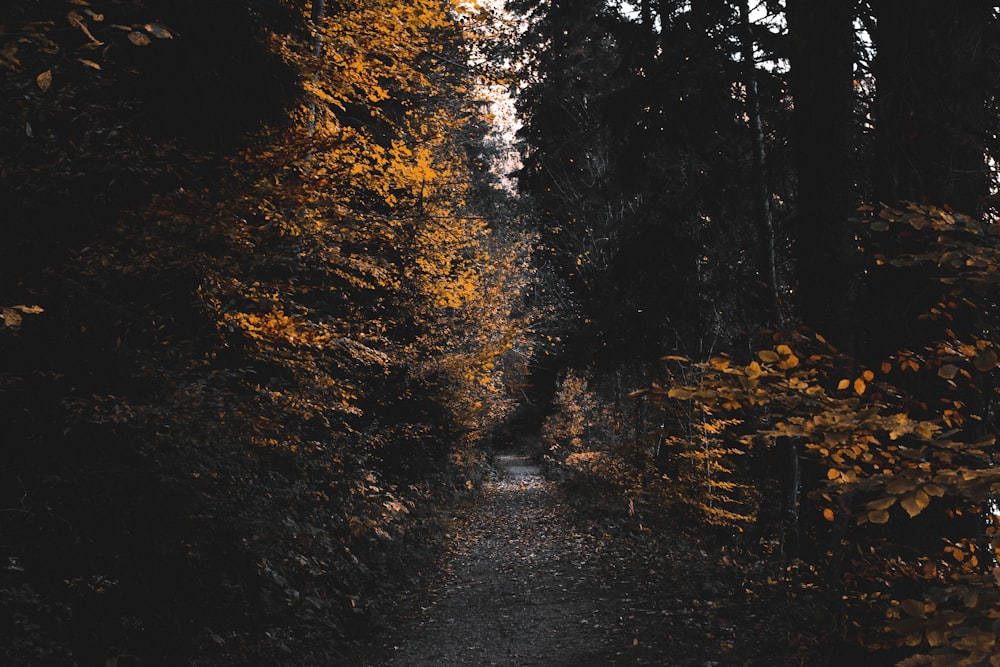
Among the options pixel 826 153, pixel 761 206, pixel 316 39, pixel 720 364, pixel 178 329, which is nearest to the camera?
pixel 720 364

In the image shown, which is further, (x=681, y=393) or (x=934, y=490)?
(x=681, y=393)

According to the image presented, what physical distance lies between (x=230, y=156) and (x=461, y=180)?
9471 mm

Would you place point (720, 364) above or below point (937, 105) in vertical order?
below

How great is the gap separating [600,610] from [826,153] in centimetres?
605

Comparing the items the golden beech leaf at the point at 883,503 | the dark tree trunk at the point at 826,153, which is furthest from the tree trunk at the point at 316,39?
the golden beech leaf at the point at 883,503

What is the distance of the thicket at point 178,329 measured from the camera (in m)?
4.22

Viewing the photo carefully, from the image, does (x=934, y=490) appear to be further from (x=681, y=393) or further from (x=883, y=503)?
(x=681, y=393)

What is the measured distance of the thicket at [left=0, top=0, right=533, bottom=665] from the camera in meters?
4.22

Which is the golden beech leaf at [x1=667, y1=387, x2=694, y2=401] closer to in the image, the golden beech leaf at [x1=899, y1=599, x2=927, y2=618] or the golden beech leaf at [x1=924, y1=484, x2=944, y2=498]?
the golden beech leaf at [x1=924, y1=484, x2=944, y2=498]

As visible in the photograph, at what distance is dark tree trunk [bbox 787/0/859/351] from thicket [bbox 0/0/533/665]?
4049mm

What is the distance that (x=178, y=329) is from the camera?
20.1 feet

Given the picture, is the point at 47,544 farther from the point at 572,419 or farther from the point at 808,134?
the point at 572,419

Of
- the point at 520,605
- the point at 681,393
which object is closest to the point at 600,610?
the point at 520,605

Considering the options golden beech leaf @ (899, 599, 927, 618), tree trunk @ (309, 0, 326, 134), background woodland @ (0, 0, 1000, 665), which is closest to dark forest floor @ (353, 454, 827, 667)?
background woodland @ (0, 0, 1000, 665)
